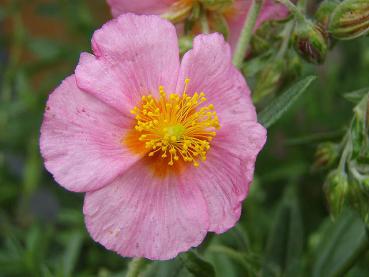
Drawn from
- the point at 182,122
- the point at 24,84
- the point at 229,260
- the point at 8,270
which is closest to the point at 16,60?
the point at 24,84

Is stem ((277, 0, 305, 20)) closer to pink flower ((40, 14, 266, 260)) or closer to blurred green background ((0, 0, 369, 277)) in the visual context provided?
pink flower ((40, 14, 266, 260))

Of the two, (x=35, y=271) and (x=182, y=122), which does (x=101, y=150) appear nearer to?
(x=182, y=122)

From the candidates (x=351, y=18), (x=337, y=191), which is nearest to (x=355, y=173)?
(x=337, y=191)

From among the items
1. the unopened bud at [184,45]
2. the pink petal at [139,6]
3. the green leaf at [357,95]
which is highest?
the pink petal at [139,6]

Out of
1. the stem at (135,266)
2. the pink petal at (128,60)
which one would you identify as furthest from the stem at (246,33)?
the stem at (135,266)

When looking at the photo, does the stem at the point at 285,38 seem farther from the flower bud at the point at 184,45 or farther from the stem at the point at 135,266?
the stem at the point at 135,266

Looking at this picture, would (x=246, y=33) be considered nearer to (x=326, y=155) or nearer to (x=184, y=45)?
(x=184, y=45)
